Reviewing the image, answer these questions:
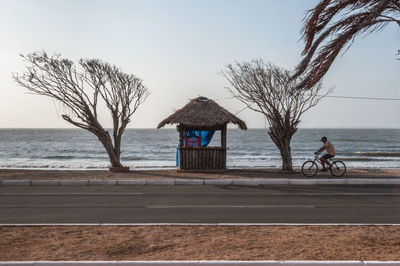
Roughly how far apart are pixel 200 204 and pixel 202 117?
9524mm

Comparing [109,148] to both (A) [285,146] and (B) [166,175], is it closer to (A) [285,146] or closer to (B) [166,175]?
(B) [166,175]

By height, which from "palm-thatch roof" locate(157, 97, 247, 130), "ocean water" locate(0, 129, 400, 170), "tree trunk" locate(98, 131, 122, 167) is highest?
"palm-thatch roof" locate(157, 97, 247, 130)

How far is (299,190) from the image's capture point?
12.9m

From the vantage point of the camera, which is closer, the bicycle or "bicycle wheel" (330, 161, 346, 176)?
the bicycle

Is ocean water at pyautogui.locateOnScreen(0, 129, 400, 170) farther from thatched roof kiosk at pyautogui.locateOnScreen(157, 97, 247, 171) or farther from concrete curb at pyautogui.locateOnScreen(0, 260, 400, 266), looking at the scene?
concrete curb at pyautogui.locateOnScreen(0, 260, 400, 266)

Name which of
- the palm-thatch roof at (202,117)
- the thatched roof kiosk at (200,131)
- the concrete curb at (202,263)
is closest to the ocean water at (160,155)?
the thatched roof kiosk at (200,131)

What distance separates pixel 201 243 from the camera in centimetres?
590

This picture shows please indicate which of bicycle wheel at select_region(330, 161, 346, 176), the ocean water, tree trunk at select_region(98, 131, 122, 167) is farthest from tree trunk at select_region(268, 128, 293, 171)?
tree trunk at select_region(98, 131, 122, 167)

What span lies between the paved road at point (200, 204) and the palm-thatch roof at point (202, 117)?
5.65 meters

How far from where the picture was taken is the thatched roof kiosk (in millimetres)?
18812

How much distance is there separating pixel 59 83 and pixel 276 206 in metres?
13.9

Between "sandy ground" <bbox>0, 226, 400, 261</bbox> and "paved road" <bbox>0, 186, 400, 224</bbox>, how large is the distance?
3.09 feet

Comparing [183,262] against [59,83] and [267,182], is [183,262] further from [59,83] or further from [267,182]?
[59,83]

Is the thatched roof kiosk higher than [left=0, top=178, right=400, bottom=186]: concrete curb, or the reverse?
the thatched roof kiosk
